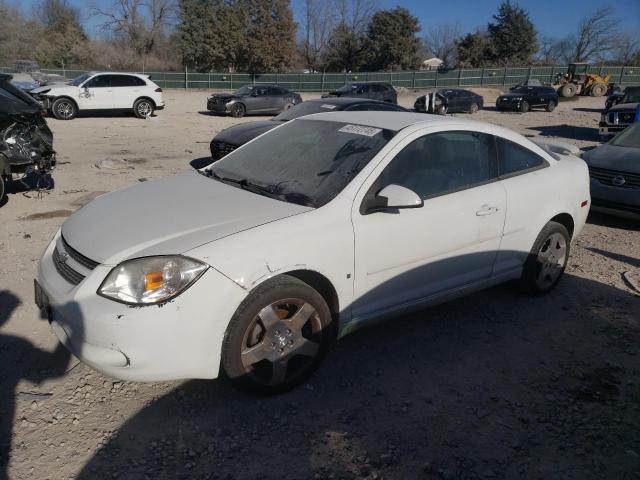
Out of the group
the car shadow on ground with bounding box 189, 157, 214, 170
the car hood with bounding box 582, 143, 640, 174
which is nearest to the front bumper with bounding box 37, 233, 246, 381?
the car hood with bounding box 582, 143, 640, 174

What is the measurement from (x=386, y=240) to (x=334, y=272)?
1.38 feet

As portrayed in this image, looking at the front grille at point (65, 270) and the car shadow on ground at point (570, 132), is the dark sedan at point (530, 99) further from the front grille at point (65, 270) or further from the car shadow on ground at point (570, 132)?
the front grille at point (65, 270)

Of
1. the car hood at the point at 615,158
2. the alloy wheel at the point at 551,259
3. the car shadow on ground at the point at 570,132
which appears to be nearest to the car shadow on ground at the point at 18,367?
the alloy wheel at the point at 551,259

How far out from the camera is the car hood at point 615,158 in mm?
6629

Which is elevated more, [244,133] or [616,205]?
[244,133]

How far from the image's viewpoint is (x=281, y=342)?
2.89 meters

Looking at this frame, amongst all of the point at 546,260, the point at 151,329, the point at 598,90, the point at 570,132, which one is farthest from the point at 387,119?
the point at 598,90

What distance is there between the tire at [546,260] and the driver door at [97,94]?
17.6m

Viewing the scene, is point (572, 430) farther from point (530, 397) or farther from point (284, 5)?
point (284, 5)

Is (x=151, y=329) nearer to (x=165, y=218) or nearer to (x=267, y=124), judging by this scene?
(x=165, y=218)

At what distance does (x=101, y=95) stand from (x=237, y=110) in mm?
5636

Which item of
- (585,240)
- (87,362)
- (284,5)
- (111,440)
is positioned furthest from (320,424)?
(284,5)

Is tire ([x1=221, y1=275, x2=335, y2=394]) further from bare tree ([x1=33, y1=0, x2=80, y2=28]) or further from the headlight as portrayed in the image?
bare tree ([x1=33, y1=0, x2=80, y2=28])

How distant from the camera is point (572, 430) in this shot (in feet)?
9.26
